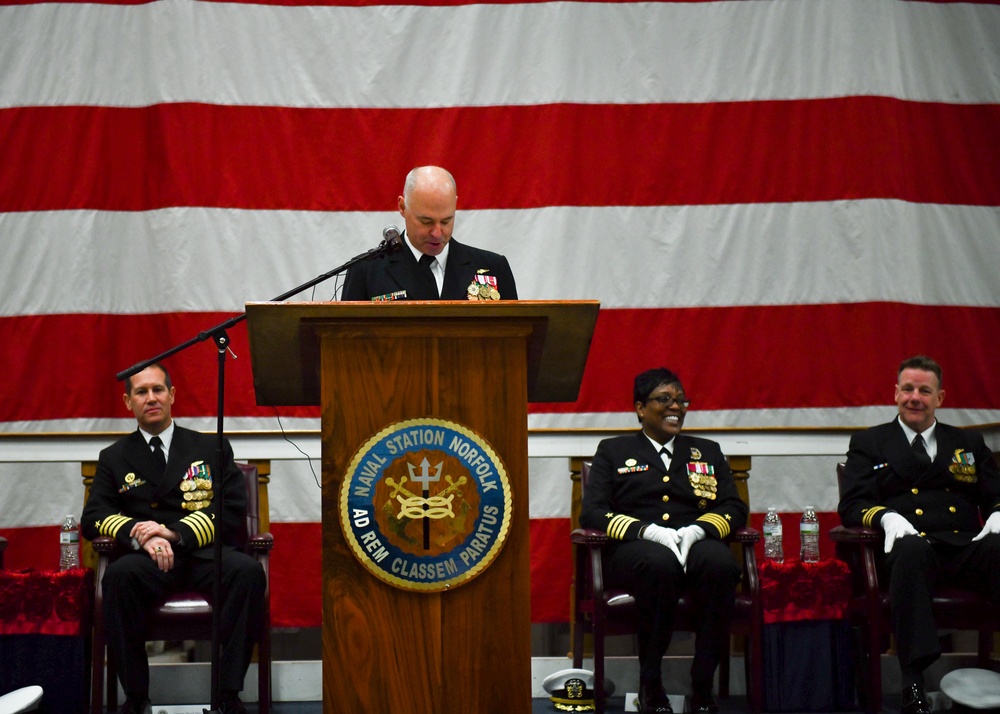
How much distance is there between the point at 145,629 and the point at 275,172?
6.58ft

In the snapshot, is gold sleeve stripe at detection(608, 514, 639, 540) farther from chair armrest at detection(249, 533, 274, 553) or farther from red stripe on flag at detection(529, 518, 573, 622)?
chair armrest at detection(249, 533, 274, 553)

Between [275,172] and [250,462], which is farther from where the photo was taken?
[275,172]

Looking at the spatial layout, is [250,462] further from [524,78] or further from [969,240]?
[969,240]

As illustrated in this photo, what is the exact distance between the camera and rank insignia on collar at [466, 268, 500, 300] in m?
2.88

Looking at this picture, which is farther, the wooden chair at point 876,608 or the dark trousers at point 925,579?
the wooden chair at point 876,608

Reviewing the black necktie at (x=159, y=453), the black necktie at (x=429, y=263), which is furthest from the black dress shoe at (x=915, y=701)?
the black necktie at (x=159, y=453)

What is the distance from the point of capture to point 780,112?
4762 mm

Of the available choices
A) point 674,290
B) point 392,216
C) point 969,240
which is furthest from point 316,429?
point 969,240

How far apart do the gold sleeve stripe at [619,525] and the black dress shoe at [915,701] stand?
98cm

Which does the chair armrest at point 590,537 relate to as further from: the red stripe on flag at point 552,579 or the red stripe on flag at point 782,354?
the red stripe on flag at point 782,354

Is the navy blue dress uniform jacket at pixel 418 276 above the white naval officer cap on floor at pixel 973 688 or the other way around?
above

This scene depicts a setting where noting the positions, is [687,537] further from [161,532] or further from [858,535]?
[161,532]

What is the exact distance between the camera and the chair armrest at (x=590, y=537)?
12.2 feet

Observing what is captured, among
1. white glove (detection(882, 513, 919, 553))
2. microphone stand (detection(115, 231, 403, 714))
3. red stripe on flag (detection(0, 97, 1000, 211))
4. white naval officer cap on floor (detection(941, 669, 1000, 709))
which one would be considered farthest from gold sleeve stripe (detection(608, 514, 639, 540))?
red stripe on flag (detection(0, 97, 1000, 211))
